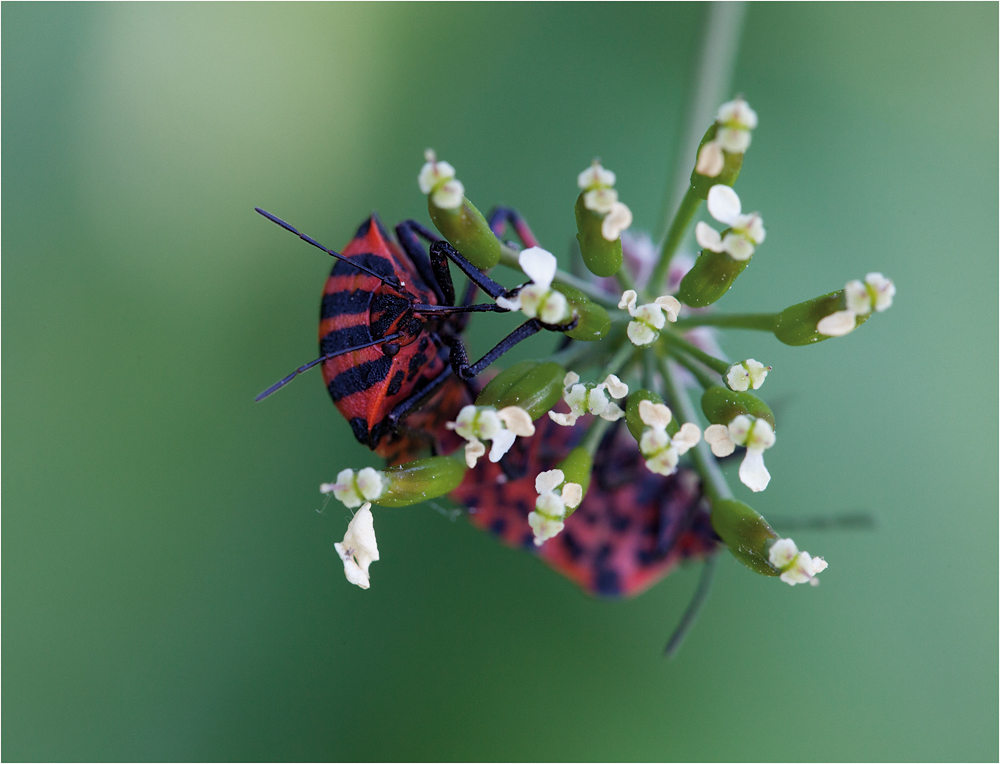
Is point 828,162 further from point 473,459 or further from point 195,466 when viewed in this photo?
point 195,466

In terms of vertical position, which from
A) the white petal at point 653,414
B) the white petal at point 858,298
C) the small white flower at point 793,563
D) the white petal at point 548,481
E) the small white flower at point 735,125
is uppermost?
the small white flower at point 735,125

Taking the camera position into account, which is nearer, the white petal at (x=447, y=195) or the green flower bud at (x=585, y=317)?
the white petal at (x=447, y=195)

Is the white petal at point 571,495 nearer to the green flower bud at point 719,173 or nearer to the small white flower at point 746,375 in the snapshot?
the small white flower at point 746,375

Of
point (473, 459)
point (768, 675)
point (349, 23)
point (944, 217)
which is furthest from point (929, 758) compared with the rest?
point (349, 23)

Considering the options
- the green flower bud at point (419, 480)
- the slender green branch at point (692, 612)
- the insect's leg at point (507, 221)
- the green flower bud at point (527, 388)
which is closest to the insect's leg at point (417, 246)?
the insect's leg at point (507, 221)

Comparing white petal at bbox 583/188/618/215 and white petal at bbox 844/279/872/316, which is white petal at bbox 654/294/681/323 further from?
white petal at bbox 844/279/872/316

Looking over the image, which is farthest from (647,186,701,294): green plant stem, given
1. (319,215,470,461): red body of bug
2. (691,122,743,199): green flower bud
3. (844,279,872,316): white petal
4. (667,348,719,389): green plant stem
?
(319,215,470,461): red body of bug

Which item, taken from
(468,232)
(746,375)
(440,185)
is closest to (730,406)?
(746,375)
